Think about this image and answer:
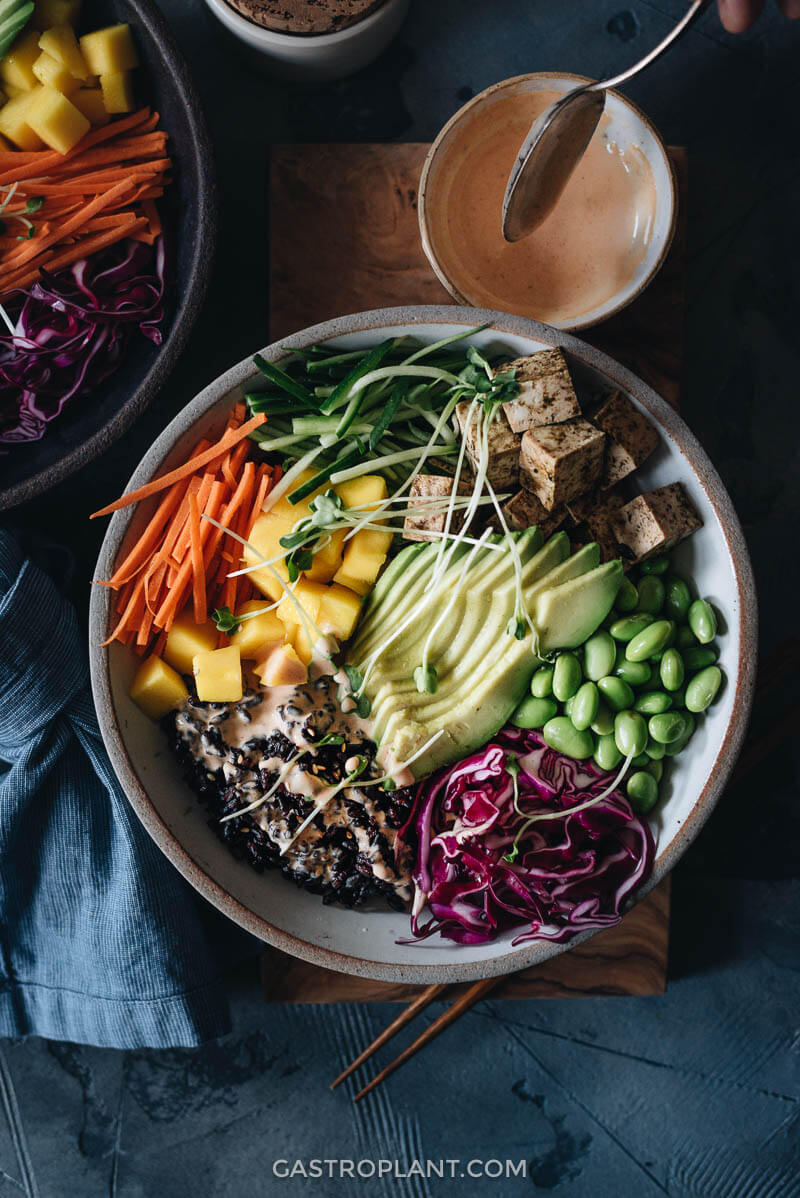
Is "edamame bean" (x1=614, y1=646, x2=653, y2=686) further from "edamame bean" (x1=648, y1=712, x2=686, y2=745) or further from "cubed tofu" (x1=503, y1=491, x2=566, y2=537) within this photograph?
"cubed tofu" (x1=503, y1=491, x2=566, y2=537)

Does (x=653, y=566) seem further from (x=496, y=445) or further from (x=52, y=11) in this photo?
(x=52, y=11)

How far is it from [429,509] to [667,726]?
0.67 meters

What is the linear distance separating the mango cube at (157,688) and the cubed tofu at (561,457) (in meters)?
0.89

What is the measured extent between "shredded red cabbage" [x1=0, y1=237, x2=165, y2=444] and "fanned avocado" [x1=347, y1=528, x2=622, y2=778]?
81cm

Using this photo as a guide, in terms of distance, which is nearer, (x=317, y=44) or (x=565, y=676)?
(x=565, y=676)

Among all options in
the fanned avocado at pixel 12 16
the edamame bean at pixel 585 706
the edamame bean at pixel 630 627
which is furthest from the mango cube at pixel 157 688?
the fanned avocado at pixel 12 16

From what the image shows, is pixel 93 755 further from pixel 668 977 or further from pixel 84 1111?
pixel 668 977

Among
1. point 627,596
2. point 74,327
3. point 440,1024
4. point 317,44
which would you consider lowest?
point 440,1024

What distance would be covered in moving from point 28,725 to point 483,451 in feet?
4.05

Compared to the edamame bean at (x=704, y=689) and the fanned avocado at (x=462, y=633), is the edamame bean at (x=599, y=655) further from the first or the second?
the edamame bean at (x=704, y=689)

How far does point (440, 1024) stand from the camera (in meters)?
2.43

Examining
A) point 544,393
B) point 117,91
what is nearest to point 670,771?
point 544,393

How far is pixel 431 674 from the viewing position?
6.26 feet

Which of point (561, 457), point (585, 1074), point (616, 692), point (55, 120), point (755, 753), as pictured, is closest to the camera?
point (561, 457)
